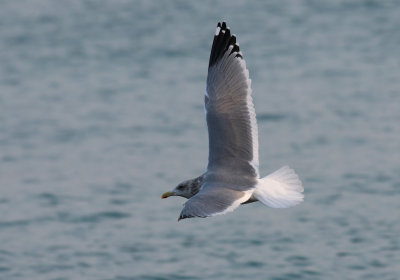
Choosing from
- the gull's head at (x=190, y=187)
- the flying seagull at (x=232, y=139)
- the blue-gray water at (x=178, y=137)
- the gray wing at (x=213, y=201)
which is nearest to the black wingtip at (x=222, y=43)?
the flying seagull at (x=232, y=139)

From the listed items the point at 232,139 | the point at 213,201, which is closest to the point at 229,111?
the point at 232,139

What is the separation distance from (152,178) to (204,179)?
4.34 meters

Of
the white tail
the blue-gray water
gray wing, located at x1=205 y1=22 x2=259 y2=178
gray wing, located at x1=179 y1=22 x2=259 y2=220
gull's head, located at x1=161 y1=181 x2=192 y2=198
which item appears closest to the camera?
the white tail

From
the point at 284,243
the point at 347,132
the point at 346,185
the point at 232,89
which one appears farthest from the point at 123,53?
the point at 232,89

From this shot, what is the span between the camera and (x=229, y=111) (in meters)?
7.71

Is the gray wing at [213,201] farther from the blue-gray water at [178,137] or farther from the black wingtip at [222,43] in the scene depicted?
the blue-gray water at [178,137]

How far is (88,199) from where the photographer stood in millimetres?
11359

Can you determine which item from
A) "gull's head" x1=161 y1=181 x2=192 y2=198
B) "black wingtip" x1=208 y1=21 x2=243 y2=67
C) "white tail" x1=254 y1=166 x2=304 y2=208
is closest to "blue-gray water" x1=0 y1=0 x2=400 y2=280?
"gull's head" x1=161 y1=181 x2=192 y2=198

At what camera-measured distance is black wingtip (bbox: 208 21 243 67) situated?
7.64 metres

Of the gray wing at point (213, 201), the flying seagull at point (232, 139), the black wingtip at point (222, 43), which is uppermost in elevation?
the black wingtip at point (222, 43)

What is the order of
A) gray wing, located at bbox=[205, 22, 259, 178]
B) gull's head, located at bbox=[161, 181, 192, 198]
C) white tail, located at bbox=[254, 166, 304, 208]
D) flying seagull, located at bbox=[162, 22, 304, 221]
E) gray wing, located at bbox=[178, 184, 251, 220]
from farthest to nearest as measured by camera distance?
gull's head, located at bbox=[161, 181, 192, 198] → gray wing, located at bbox=[205, 22, 259, 178] → flying seagull, located at bbox=[162, 22, 304, 221] → white tail, located at bbox=[254, 166, 304, 208] → gray wing, located at bbox=[178, 184, 251, 220]

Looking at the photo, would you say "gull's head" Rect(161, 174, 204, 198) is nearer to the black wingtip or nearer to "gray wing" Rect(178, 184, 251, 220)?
"gray wing" Rect(178, 184, 251, 220)

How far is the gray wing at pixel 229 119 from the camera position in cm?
742

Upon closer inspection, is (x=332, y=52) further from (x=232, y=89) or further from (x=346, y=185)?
(x=232, y=89)
